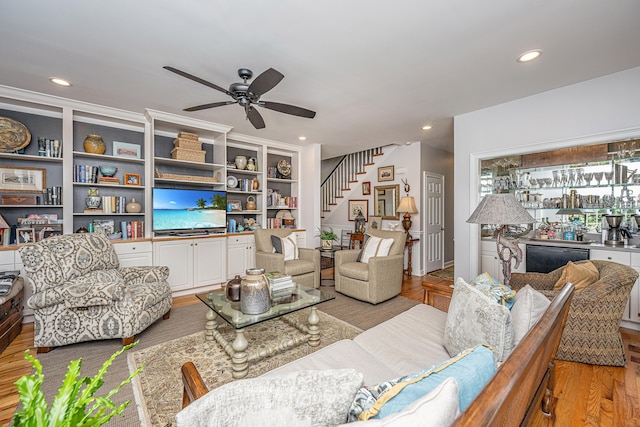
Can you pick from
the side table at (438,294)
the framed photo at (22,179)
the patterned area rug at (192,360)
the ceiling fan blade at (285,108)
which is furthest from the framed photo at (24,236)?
the side table at (438,294)

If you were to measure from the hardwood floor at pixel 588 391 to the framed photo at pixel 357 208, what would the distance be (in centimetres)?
412

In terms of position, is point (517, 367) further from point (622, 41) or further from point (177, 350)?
point (622, 41)

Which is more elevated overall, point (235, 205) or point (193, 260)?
point (235, 205)

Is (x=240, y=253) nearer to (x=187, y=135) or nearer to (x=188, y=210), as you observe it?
(x=188, y=210)

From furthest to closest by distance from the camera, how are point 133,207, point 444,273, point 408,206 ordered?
point 444,273
point 408,206
point 133,207

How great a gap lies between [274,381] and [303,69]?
247cm

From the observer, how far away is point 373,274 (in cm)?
327

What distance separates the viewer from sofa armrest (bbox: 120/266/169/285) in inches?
109

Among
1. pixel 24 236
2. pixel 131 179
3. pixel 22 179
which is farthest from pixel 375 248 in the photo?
pixel 22 179

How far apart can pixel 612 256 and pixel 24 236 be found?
6.33 m

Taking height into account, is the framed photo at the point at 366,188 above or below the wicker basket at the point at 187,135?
below

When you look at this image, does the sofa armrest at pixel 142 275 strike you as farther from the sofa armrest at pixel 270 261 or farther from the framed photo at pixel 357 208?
the framed photo at pixel 357 208

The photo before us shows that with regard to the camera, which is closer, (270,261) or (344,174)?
(270,261)

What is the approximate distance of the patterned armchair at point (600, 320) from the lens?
75.5 inches
